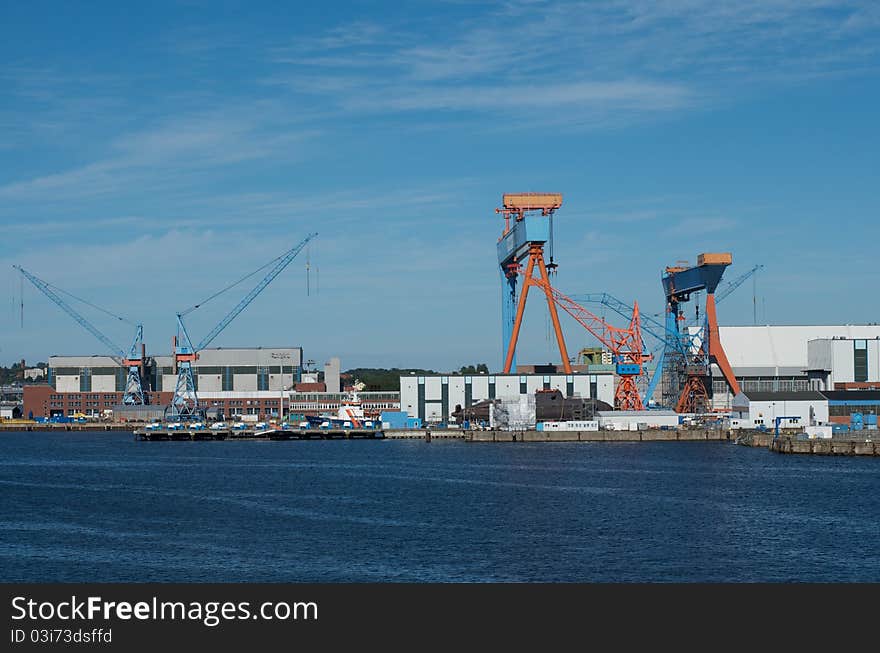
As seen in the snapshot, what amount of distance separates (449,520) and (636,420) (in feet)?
161

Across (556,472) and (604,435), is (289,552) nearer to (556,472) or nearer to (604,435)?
(556,472)

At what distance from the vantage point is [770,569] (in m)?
24.9

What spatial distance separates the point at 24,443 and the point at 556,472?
175 feet

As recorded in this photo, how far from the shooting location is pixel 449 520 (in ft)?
109

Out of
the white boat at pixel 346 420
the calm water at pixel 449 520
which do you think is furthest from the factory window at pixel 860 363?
the white boat at pixel 346 420

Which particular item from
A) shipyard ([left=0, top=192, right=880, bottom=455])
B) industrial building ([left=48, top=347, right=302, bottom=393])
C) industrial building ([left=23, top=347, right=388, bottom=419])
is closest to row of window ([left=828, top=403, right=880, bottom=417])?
shipyard ([left=0, top=192, right=880, bottom=455])

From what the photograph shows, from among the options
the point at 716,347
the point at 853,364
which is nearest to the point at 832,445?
the point at 716,347

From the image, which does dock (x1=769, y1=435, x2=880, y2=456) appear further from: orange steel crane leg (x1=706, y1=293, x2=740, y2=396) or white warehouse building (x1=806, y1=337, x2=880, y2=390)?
white warehouse building (x1=806, y1=337, x2=880, y2=390)

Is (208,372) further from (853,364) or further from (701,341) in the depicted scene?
(853,364)

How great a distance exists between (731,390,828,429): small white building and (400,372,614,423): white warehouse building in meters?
11.2

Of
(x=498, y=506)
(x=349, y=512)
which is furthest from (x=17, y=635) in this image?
(x=498, y=506)

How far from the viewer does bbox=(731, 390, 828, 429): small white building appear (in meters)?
77.1

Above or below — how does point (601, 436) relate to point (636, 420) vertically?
below

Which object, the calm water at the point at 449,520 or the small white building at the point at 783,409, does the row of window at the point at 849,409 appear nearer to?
the small white building at the point at 783,409
